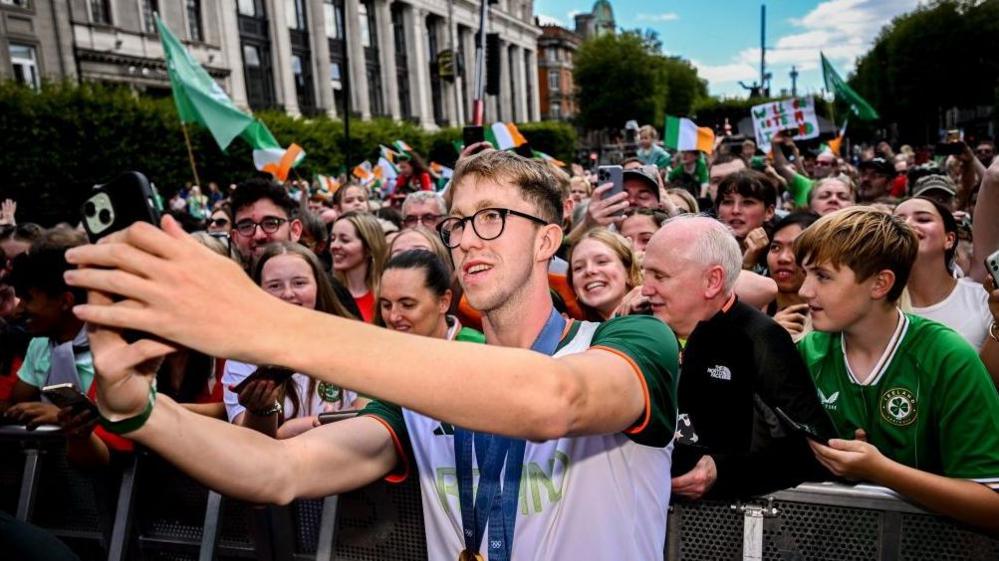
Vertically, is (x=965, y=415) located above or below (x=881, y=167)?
below

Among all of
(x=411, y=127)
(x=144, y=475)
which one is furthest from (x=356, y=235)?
(x=411, y=127)

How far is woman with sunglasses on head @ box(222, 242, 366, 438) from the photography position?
259 cm

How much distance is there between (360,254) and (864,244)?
3.60 metres

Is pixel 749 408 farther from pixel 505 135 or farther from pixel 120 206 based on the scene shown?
pixel 505 135

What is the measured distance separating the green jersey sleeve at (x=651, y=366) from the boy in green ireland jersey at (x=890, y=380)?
94cm

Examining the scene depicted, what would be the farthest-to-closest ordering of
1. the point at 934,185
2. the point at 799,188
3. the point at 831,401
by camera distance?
1. the point at 799,188
2. the point at 934,185
3. the point at 831,401

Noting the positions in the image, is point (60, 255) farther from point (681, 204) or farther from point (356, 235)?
point (681, 204)

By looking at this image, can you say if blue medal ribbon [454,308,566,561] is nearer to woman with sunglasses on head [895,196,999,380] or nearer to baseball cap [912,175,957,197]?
woman with sunglasses on head [895,196,999,380]

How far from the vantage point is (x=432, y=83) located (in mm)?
56938

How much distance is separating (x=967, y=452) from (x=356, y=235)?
13.3 ft

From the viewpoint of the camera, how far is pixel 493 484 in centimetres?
188

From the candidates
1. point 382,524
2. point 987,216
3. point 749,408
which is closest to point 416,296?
point 382,524

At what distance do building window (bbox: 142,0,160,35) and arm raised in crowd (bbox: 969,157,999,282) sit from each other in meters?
33.0

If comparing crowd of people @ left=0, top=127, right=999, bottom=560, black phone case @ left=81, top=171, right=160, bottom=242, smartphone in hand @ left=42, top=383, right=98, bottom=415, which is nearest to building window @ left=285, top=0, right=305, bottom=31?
crowd of people @ left=0, top=127, right=999, bottom=560
